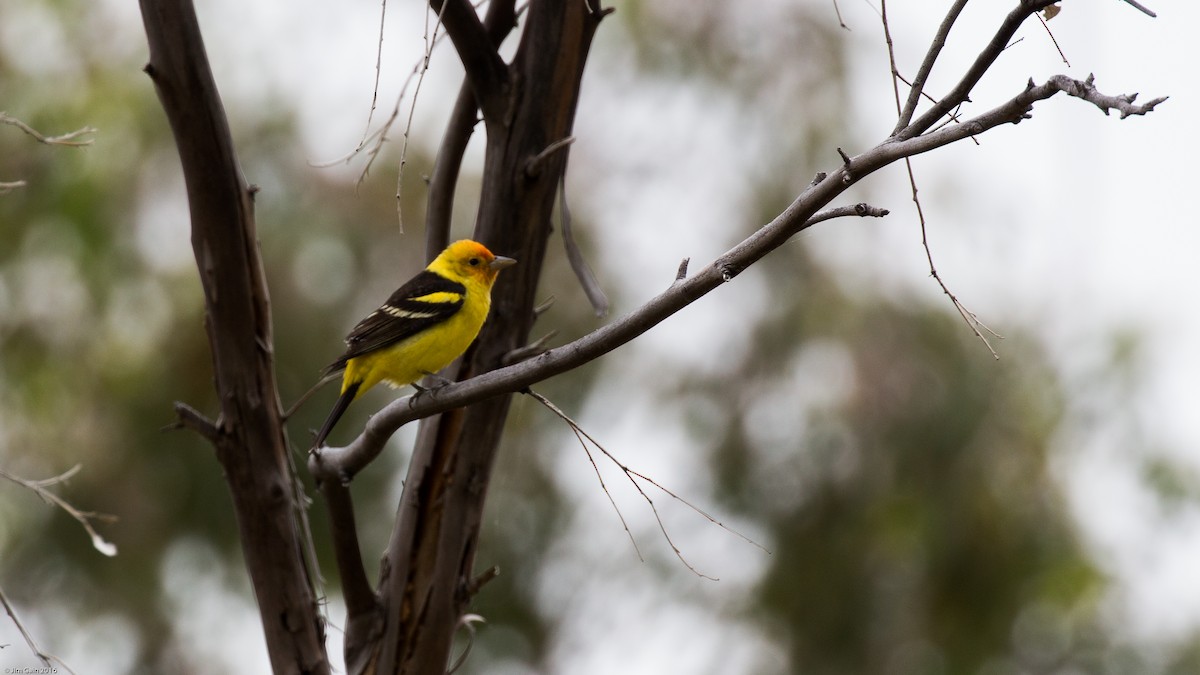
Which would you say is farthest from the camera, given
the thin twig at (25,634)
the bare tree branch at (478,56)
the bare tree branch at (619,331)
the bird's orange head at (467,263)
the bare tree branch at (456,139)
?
the bird's orange head at (467,263)

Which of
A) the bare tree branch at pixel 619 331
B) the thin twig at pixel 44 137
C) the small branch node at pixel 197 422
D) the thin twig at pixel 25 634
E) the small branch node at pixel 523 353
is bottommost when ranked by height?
the thin twig at pixel 25 634

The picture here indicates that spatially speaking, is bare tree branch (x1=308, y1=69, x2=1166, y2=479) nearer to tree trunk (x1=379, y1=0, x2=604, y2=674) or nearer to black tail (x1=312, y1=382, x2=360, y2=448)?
tree trunk (x1=379, y1=0, x2=604, y2=674)

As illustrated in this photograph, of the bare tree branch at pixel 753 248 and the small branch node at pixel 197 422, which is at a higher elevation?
the bare tree branch at pixel 753 248

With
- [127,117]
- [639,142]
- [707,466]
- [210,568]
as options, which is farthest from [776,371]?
[127,117]

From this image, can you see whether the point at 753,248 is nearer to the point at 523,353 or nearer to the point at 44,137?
the point at 523,353

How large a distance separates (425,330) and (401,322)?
0.14m

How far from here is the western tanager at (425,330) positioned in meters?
5.08

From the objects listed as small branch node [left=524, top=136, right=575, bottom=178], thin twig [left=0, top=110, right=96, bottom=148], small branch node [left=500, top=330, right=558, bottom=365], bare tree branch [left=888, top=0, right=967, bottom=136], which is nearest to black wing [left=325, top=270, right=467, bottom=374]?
small branch node [left=500, top=330, right=558, bottom=365]

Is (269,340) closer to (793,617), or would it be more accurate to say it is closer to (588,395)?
(588,395)

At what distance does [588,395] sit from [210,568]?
3.50 metres

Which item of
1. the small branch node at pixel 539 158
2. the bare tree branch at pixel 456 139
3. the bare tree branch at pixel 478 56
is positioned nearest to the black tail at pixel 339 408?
the bare tree branch at pixel 456 139

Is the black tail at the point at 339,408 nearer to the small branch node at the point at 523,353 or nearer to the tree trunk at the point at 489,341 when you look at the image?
the tree trunk at the point at 489,341

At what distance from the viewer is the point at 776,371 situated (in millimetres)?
9523

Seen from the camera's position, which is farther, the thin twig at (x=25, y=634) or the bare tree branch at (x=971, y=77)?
the thin twig at (x=25, y=634)
